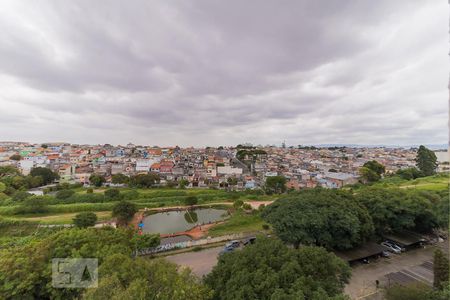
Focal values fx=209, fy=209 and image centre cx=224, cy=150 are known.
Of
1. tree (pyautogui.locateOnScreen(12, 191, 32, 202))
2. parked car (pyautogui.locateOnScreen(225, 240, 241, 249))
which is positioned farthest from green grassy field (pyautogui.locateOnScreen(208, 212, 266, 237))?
tree (pyautogui.locateOnScreen(12, 191, 32, 202))

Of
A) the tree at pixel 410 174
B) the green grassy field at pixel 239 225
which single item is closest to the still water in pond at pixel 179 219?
the green grassy field at pixel 239 225

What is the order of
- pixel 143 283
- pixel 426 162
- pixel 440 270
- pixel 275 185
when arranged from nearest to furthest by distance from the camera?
pixel 143 283 < pixel 440 270 < pixel 275 185 < pixel 426 162

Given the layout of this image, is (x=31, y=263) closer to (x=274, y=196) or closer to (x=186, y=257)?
(x=186, y=257)

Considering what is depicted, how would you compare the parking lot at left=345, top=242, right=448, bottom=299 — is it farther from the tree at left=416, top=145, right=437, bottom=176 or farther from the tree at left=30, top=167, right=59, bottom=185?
the tree at left=30, top=167, right=59, bottom=185

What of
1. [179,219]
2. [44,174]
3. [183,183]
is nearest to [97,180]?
[44,174]

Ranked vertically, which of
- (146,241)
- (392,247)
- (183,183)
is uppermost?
(183,183)

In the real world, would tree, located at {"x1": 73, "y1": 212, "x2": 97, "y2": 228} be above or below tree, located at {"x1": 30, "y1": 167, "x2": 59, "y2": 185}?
below

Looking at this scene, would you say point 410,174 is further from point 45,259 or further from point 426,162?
point 45,259

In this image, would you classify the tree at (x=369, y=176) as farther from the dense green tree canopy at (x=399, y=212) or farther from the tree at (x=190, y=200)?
the tree at (x=190, y=200)
